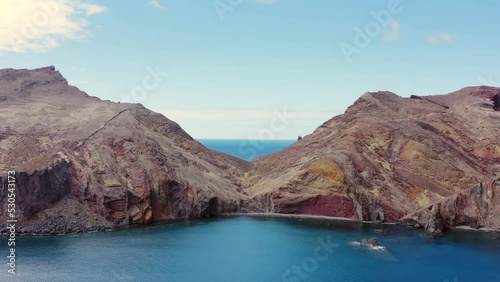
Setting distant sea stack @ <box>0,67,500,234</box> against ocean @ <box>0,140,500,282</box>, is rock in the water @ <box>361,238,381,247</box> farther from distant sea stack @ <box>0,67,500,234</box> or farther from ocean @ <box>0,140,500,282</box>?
distant sea stack @ <box>0,67,500,234</box>

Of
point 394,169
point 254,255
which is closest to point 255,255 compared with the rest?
point 254,255

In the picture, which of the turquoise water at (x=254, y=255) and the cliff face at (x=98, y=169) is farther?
the cliff face at (x=98, y=169)

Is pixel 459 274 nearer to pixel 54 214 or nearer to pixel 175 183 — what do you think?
pixel 175 183

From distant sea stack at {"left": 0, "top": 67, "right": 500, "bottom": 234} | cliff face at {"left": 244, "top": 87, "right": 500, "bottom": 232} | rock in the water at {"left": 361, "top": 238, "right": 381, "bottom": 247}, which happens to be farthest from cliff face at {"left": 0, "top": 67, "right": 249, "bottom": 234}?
rock in the water at {"left": 361, "top": 238, "right": 381, "bottom": 247}

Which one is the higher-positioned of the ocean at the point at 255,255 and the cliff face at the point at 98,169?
the cliff face at the point at 98,169

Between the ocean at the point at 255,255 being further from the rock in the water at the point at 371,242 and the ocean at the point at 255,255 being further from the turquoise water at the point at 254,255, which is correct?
the rock in the water at the point at 371,242

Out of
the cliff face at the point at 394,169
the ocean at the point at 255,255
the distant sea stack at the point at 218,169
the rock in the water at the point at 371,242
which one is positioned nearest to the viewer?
the ocean at the point at 255,255

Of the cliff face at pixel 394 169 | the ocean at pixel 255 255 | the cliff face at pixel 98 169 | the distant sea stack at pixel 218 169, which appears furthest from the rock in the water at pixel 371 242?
the cliff face at pixel 98 169

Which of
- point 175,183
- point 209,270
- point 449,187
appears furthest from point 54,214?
point 449,187
